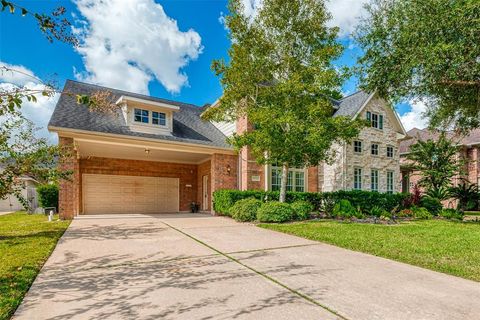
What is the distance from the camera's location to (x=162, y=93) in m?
19.7

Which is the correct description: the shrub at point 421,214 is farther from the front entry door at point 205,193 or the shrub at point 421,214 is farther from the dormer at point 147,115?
the dormer at point 147,115

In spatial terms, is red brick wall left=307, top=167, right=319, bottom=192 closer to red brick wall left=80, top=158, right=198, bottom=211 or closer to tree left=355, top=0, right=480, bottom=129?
tree left=355, top=0, right=480, bottom=129

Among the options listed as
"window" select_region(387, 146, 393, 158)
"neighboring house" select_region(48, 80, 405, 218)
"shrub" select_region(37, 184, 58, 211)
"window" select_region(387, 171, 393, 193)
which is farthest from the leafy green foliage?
"shrub" select_region(37, 184, 58, 211)

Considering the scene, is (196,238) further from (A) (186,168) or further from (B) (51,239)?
(A) (186,168)

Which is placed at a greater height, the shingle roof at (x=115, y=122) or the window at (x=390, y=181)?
the shingle roof at (x=115, y=122)

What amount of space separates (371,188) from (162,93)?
50.9ft

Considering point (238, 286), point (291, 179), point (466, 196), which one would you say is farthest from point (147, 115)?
point (466, 196)

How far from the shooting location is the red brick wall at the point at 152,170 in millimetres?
16078

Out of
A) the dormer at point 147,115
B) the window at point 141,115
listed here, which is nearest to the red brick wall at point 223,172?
the dormer at point 147,115

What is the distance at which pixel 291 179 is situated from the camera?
1609cm

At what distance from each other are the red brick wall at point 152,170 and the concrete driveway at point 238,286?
10.9 metres

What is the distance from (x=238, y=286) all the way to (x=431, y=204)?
15529mm

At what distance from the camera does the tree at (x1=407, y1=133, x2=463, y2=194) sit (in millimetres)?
16547

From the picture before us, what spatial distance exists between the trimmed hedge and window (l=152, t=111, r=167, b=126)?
4.61 metres
